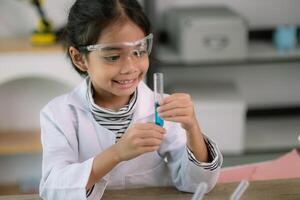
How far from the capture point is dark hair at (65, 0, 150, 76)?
1.09 m

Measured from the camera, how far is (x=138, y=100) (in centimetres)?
119

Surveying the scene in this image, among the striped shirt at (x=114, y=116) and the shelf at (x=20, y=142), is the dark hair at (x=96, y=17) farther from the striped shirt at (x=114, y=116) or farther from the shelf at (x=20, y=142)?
the shelf at (x=20, y=142)

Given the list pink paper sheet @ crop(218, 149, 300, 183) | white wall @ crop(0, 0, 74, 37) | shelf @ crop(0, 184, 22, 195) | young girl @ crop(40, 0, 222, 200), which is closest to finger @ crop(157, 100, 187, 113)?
young girl @ crop(40, 0, 222, 200)

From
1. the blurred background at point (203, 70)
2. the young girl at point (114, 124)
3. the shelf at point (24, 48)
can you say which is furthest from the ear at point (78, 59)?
the shelf at point (24, 48)

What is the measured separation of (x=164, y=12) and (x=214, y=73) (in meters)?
0.41

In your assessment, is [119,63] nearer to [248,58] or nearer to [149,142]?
[149,142]

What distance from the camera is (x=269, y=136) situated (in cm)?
270

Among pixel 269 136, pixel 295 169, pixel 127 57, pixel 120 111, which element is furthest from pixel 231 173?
pixel 269 136

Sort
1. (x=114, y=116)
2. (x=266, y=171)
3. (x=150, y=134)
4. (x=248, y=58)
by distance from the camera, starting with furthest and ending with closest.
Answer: (x=248, y=58) → (x=266, y=171) → (x=114, y=116) → (x=150, y=134)

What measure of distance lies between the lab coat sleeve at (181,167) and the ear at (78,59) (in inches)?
8.7

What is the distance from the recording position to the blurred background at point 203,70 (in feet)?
7.95

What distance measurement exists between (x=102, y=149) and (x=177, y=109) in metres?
0.26

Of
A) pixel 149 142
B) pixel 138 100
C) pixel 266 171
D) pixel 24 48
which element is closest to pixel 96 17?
pixel 138 100

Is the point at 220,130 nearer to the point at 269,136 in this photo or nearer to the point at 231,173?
the point at 269,136
